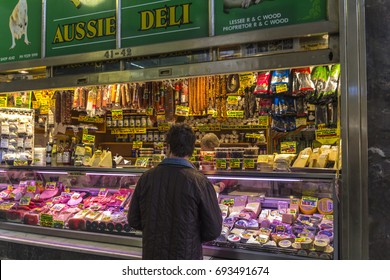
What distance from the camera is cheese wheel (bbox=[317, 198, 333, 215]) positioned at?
2.86 metres

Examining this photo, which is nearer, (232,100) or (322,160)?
(322,160)

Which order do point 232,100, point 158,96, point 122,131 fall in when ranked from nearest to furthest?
point 158,96
point 232,100
point 122,131

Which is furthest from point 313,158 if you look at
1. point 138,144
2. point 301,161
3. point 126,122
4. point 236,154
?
point 126,122

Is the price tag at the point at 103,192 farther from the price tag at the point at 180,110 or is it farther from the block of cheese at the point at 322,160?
the block of cheese at the point at 322,160

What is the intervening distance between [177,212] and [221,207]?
982 mm

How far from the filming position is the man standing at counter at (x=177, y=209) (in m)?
2.26

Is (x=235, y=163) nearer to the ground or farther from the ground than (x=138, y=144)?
nearer to the ground

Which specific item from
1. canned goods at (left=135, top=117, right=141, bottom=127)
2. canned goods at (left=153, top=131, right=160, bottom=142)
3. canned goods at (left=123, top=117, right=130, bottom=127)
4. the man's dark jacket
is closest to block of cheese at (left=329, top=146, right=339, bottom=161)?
the man's dark jacket

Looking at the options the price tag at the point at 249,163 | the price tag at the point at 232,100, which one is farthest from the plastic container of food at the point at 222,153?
the price tag at the point at 232,100

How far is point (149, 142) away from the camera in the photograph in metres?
8.11

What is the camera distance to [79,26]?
338 cm

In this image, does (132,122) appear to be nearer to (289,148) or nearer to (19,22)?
(19,22)

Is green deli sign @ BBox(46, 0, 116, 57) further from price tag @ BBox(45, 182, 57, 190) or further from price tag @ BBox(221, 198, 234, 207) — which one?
price tag @ BBox(221, 198, 234, 207)

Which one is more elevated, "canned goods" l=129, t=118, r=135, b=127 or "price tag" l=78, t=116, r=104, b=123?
"price tag" l=78, t=116, r=104, b=123
